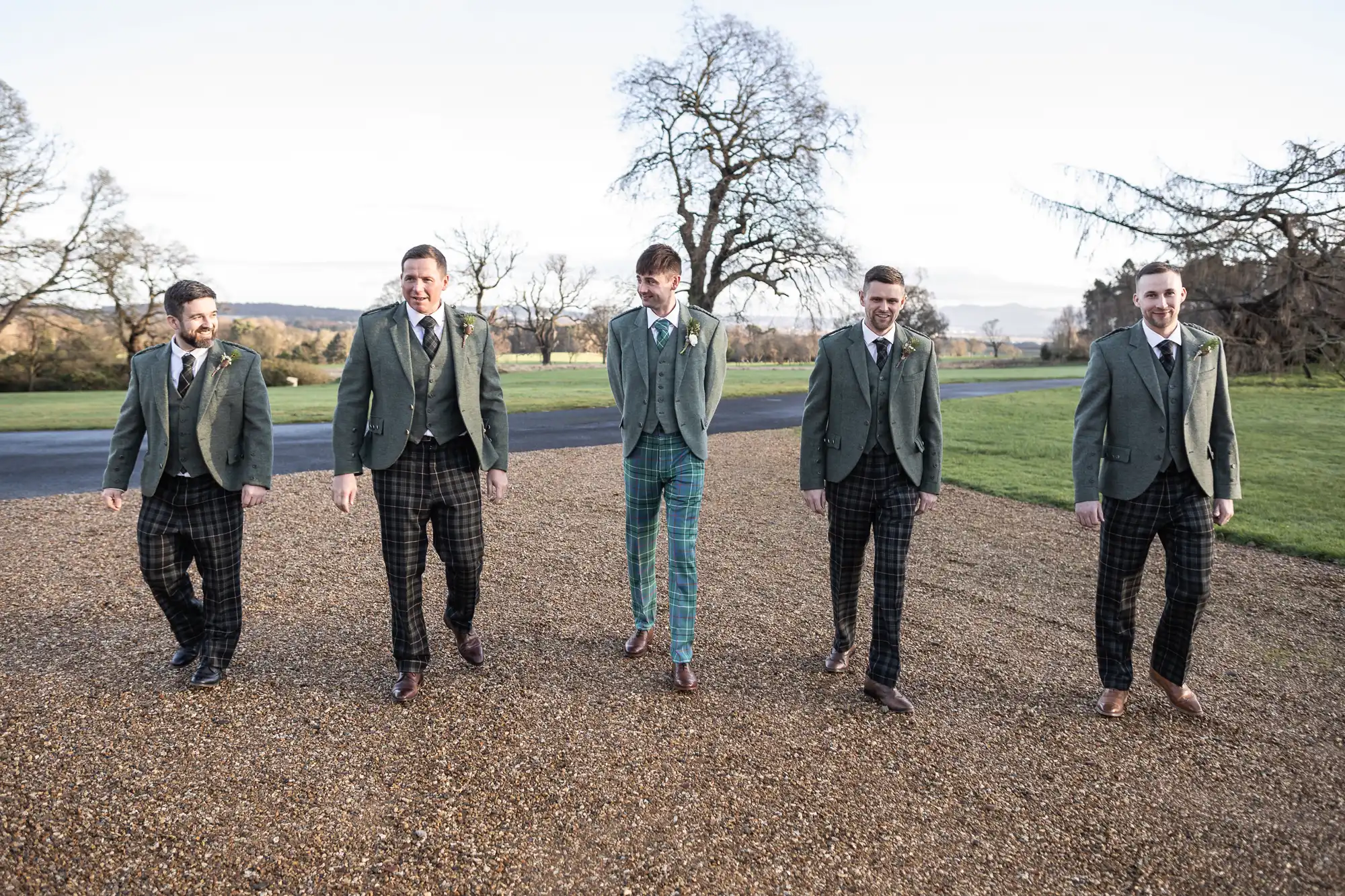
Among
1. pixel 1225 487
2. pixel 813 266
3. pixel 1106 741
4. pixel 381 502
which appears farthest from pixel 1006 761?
pixel 813 266

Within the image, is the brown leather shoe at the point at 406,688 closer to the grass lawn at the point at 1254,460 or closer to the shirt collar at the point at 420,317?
the shirt collar at the point at 420,317

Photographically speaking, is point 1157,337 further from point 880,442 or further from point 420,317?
point 420,317

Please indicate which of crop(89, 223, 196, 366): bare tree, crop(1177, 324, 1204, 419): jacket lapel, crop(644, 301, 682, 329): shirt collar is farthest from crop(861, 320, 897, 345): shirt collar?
crop(89, 223, 196, 366): bare tree

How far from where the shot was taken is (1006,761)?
12.1 feet

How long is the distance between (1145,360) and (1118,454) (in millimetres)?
458

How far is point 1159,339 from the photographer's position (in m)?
4.03

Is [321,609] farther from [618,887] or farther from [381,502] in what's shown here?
[618,887]

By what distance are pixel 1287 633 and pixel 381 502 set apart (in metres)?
5.71

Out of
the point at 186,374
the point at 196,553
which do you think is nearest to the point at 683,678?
the point at 196,553

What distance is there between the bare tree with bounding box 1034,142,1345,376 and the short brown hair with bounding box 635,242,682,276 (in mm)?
7923

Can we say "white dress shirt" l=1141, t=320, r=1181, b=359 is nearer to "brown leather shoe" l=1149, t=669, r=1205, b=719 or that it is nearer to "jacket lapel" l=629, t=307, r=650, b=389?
"brown leather shoe" l=1149, t=669, r=1205, b=719

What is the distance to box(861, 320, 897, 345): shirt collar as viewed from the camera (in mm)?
4207

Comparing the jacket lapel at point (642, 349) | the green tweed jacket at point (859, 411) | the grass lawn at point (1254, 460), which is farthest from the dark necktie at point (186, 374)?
the grass lawn at point (1254, 460)

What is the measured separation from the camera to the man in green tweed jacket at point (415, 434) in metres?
4.05
